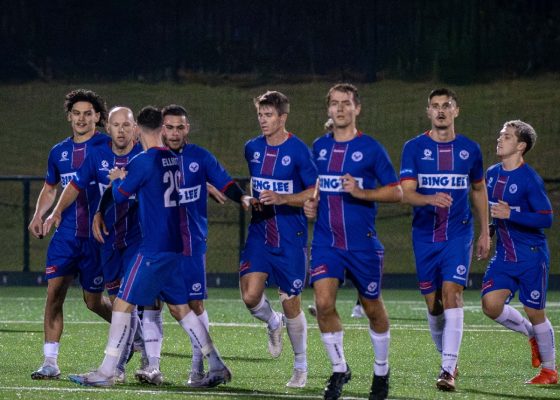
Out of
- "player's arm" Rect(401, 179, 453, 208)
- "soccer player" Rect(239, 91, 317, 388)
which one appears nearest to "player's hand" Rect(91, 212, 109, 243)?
"soccer player" Rect(239, 91, 317, 388)

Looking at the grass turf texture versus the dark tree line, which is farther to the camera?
the dark tree line

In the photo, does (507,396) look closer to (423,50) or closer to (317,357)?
(317,357)

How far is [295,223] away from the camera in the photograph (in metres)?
8.47

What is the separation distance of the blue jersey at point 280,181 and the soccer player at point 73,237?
3.72 ft

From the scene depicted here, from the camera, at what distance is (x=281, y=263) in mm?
8453

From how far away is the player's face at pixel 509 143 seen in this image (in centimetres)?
884

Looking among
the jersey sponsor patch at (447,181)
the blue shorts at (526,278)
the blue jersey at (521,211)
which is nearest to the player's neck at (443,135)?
the jersey sponsor patch at (447,181)

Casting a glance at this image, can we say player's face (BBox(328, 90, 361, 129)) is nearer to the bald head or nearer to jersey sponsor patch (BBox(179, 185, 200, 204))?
jersey sponsor patch (BBox(179, 185, 200, 204))

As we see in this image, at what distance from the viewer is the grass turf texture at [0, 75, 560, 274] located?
2980cm

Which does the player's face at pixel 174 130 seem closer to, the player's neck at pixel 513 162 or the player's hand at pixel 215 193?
the player's hand at pixel 215 193

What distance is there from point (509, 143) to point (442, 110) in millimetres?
744

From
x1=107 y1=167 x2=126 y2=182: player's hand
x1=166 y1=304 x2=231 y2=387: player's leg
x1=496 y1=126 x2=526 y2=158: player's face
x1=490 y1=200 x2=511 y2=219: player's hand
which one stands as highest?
x1=496 y1=126 x2=526 y2=158: player's face

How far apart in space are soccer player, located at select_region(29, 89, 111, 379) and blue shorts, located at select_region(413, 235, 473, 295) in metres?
2.29

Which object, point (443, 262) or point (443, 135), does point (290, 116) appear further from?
point (443, 262)
